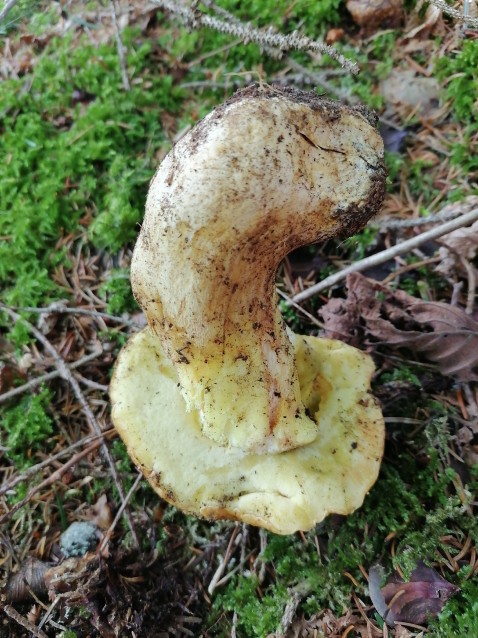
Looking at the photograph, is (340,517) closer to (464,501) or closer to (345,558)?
(345,558)

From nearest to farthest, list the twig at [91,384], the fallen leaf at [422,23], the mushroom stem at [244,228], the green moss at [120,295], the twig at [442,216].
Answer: the mushroom stem at [244,228] → the twig at [442,216] → the twig at [91,384] → the green moss at [120,295] → the fallen leaf at [422,23]

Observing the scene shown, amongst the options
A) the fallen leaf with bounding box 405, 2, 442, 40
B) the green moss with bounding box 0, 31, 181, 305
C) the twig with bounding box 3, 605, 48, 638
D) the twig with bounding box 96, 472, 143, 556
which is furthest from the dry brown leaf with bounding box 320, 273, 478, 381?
the twig with bounding box 3, 605, 48, 638

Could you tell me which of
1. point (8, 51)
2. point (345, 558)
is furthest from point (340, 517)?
point (8, 51)

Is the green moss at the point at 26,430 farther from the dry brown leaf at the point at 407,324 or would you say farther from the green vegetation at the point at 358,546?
the dry brown leaf at the point at 407,324

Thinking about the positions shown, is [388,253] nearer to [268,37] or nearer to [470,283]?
[470,283]

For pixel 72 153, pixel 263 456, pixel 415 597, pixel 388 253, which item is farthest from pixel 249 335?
Answer: pixel 72 153

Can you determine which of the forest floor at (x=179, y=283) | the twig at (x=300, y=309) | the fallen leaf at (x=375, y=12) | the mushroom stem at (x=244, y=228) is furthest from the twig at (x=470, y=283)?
the fallen leaf at (x=375, y=12)

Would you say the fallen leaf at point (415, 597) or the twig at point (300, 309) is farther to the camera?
the twig at point (300, 309)
